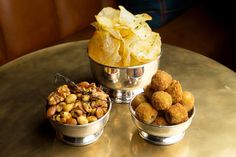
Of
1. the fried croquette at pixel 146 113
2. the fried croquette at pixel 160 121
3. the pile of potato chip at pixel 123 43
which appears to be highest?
the pile of potato chip at pixel 123 43

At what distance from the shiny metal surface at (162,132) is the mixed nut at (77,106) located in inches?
2.8

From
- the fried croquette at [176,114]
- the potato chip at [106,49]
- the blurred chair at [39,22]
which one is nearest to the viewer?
the fried croquette at [176,114]

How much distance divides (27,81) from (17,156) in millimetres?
302

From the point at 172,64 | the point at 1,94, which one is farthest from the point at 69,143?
the point at 172,64

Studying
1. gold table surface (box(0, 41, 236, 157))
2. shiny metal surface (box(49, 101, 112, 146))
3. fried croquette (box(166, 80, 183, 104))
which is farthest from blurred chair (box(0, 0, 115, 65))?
fried croquette (box(166, 80, 183, 104))

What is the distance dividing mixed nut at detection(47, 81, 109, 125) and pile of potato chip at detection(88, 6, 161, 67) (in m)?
0.10

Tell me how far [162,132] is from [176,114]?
49 millimetres

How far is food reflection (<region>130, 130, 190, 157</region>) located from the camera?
32.5 inches

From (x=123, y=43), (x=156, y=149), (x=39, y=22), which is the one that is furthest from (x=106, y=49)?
(x=39, y=22)

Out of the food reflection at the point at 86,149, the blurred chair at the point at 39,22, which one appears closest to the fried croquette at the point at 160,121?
the food reflection at the point at 86,149

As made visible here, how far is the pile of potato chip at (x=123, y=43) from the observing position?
36.6 inches

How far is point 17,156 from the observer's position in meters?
0.83

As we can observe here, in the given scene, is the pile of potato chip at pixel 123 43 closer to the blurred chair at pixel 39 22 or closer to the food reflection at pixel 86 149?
the food reflection at pixel 86 149

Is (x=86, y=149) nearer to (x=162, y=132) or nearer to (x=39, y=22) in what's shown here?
(x=162, y=132)
